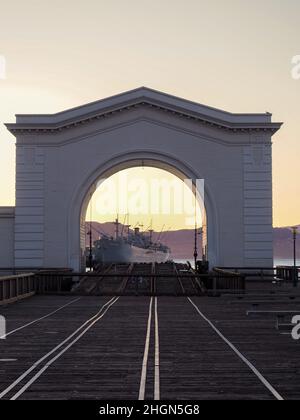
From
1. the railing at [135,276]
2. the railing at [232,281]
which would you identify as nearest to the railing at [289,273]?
the railing at [135,276]

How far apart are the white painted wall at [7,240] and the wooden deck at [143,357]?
2762 cm

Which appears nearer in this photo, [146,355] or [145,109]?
[146,355]

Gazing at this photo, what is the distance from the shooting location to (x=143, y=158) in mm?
A: 57375

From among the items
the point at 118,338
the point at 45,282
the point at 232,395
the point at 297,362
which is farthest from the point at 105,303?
the point at 232,395

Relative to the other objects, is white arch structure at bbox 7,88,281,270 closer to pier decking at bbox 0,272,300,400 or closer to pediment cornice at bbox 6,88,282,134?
pediment cornice at bbox 6,88,282,134

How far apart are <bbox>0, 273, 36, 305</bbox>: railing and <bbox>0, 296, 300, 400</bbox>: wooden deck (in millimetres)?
3263

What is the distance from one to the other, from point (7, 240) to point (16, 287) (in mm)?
21905

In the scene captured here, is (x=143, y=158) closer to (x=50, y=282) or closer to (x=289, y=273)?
(x=289, y=273)

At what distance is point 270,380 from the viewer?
46.5ft

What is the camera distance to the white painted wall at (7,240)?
189 ft

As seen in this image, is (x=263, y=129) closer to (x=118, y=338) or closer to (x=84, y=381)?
(x=118, y=338)

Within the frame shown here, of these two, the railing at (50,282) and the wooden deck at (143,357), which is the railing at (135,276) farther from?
the wooden deck at (143,357)

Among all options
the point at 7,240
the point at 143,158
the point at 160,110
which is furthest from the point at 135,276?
the point at 160,110

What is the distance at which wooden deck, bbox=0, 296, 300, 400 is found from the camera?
13141 millimetres
